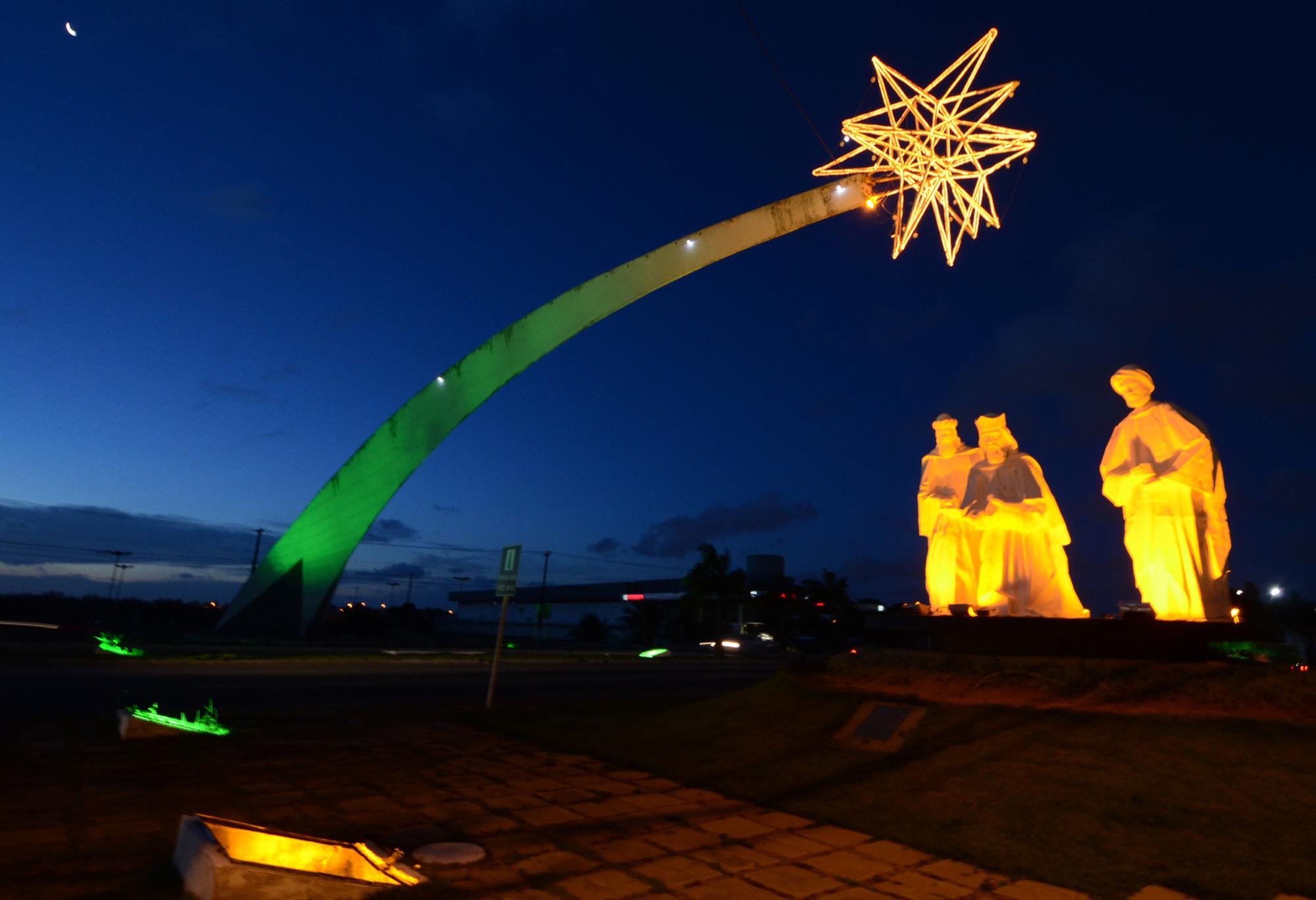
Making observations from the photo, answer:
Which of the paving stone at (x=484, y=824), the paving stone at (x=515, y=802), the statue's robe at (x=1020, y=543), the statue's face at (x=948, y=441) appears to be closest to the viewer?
the paving stone at (x=484, y=824)

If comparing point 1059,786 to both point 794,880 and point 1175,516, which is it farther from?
point 1175,516

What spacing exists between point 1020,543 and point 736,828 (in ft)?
21.9

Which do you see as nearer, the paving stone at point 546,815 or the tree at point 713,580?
the paving stone at point 546,815

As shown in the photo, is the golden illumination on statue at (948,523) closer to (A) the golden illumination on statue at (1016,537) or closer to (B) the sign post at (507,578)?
(A) the golden illumination on statue at (1016,537)

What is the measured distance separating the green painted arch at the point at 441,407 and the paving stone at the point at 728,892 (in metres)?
17.9

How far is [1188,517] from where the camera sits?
8.45 metres

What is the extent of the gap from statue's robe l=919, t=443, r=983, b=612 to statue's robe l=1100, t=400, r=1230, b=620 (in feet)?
7.50

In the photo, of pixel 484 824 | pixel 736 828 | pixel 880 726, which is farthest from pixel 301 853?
pixel 880 726

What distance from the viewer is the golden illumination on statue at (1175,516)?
8.42 metres

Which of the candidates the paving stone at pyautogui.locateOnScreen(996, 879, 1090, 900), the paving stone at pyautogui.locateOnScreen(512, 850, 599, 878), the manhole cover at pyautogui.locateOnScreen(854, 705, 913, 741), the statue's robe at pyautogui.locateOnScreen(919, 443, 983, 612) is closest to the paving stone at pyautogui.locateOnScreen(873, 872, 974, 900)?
the paving stone at pyautogui.locateOnScreen(996, 879, 1090, 900)

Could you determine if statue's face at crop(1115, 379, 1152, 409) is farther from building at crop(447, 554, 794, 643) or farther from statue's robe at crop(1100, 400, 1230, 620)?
building at crop(447, 554, 794, 643)

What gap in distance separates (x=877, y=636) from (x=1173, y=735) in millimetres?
4343

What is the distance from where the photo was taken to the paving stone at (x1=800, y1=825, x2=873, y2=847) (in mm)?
5242

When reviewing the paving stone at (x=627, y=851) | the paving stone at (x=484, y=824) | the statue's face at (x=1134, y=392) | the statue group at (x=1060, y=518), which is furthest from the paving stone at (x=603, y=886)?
the statue's face at (x=1134, y=392)
